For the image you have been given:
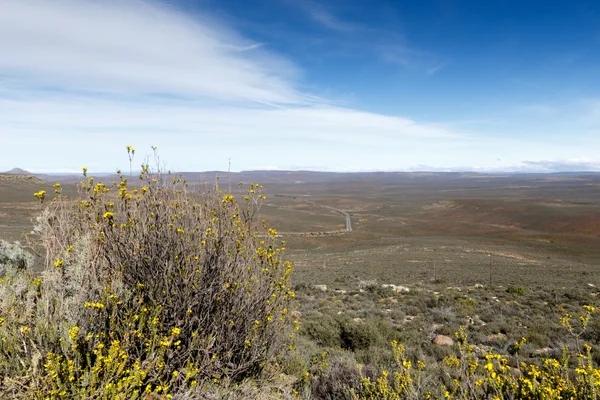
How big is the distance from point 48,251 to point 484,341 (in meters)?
9.61

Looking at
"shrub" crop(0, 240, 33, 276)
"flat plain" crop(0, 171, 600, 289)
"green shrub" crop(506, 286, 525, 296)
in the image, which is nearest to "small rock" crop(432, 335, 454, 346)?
"flat plain" crop(0, 171, 600, 289)

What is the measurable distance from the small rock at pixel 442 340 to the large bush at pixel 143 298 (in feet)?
19.0

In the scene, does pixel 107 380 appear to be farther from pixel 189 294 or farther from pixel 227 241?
pixel 227 241

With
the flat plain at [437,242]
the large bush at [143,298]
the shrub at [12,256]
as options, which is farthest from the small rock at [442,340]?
the shrub at [12,256]

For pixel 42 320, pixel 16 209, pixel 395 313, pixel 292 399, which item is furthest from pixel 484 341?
pixel 16 209

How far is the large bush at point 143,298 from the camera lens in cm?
326

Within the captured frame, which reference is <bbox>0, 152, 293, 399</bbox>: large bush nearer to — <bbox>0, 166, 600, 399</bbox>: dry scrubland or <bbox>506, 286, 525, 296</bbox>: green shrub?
<bbox>0, 166, 600, 399</bbox>: dry scrubland

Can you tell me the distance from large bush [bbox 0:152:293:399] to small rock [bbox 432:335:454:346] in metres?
5.79

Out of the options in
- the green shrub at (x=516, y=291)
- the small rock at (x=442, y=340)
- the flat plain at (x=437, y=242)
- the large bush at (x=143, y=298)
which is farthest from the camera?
the flat plain at (x=437, y=242)

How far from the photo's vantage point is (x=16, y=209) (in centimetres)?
7062

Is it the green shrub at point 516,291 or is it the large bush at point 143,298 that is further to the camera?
the green shrub at point 516,291

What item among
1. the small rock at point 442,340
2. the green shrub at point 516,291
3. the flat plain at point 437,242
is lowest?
the flat plain at point 437,242

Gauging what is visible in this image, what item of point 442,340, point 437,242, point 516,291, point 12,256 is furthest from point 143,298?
point 437,242

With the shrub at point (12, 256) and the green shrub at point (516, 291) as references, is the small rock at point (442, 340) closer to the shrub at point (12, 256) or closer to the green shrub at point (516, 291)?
the green shrub at point (516, 291)
